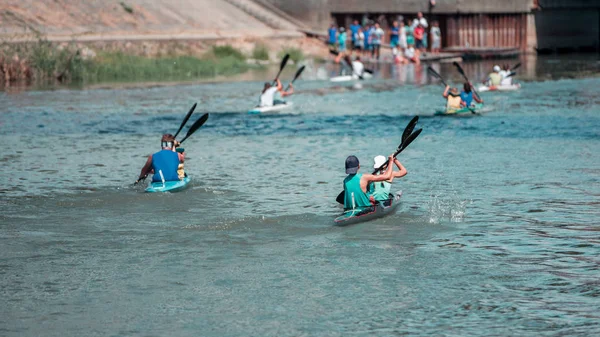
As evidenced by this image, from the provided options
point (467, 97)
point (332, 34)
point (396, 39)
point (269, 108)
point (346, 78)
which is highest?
point (332, 34)

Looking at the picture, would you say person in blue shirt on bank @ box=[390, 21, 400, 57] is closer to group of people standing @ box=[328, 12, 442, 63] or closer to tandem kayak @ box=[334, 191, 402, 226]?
group of people standing @ box=[328, 12, 442, 63]

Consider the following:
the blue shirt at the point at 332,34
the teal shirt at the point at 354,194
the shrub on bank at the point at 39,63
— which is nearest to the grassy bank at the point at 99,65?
the shrub on bank at the point at 39,63

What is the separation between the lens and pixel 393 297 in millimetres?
14445

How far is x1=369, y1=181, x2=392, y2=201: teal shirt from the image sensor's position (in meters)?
19.8

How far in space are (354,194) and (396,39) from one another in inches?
1816

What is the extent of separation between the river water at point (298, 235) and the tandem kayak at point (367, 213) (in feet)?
0.60

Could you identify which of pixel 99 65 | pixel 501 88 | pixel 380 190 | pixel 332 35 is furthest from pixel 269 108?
pixel 332 35

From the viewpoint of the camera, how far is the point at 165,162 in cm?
2180

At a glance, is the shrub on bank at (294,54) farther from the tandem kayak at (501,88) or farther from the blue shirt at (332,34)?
the tandem kayak at (501,88)

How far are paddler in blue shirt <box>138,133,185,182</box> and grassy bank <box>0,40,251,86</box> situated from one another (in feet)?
88.1

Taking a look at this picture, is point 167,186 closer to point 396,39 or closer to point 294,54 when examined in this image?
point 294,54

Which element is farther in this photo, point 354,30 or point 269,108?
point 354,30

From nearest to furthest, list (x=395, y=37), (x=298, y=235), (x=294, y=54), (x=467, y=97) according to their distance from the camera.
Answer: (x=298, y=235) < (x=467, y=97) < (x=294, y=54) < (x=395, y=37)

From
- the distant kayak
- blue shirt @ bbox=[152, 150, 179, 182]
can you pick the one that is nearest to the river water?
blue shirt @ bbox=[152, 150, 179, 182]
